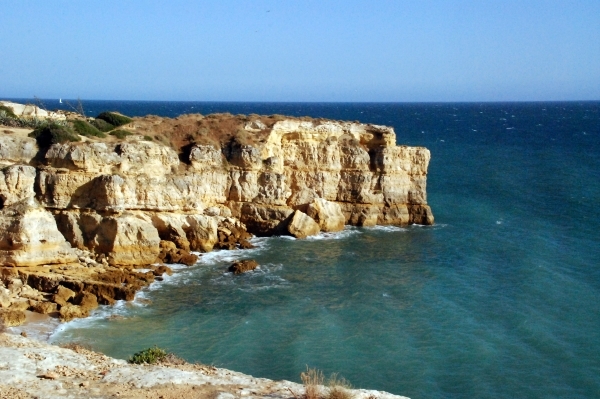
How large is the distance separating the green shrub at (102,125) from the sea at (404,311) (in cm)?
1122

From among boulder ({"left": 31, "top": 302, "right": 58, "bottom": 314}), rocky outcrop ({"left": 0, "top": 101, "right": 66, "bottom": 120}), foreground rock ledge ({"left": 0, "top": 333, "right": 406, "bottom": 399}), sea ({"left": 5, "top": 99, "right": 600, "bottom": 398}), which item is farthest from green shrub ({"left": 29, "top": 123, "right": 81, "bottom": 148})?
foreground rock ledge ({"left": 0, "top": 333, "right": 406, "bottom": 399})

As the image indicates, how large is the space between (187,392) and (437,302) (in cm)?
1541

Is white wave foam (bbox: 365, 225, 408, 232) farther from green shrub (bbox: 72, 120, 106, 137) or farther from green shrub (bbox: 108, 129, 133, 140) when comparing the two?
green shrub (bbox: 72, 120, 106, 137)

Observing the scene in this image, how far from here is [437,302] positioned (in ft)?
87.1

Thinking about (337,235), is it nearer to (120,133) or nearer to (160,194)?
(160,194)

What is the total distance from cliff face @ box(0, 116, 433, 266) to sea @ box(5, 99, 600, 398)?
1.95m

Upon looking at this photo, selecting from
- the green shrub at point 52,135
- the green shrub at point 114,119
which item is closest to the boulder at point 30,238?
the green shrub at point 52,135

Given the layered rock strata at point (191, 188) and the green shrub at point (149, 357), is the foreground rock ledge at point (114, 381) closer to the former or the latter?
the green shrub at point (149, 357)

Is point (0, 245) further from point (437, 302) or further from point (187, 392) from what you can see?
point (437, 302)

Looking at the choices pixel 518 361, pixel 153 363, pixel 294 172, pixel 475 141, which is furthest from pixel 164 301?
pixel 475 141

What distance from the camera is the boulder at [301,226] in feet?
123

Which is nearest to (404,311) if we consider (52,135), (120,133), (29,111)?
(52,135)

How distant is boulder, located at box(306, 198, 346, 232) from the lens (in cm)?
3944

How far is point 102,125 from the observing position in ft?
124
